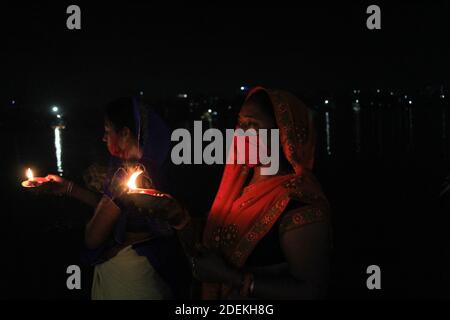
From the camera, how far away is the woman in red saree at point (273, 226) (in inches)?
88.9

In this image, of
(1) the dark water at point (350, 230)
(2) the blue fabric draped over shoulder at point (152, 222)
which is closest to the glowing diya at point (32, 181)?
(2) the blue fabric draped over shoulder at point (152, 222)

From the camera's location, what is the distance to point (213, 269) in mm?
2318

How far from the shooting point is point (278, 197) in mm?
2396

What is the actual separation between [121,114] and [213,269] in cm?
113

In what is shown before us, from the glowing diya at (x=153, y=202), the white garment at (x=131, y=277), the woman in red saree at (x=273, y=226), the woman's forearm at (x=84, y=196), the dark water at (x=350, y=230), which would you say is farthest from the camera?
the dark water at (x=350, y=230)

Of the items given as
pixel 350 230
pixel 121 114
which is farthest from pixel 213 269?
pixel 350 230

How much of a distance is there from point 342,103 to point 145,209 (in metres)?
136

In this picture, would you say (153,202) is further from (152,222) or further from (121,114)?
(121,114)

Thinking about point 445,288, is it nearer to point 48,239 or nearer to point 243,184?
point 243,184

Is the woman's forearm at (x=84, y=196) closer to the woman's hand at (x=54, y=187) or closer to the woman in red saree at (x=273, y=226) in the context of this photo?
the woman's hand at (x=54, y=187)

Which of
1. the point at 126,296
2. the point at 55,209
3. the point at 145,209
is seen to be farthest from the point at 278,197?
the point at 55,209

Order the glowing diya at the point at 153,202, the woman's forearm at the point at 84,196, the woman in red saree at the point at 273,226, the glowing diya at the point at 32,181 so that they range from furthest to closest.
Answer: the woman's forearm at the point at 84,196, the glowing diya at the point at 32,181, the woman in red saree at the point at 273,226, the glowing diya at the point at 153,202

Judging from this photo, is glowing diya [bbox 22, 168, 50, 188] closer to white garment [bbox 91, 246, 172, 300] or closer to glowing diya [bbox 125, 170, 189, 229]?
white garment [bbox 91, 246, 172, 300]


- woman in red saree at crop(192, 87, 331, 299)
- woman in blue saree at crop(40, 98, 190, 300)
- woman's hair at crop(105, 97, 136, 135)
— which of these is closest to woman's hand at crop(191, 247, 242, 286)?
woman in red saree at crop(192, 87, 331, 299)
